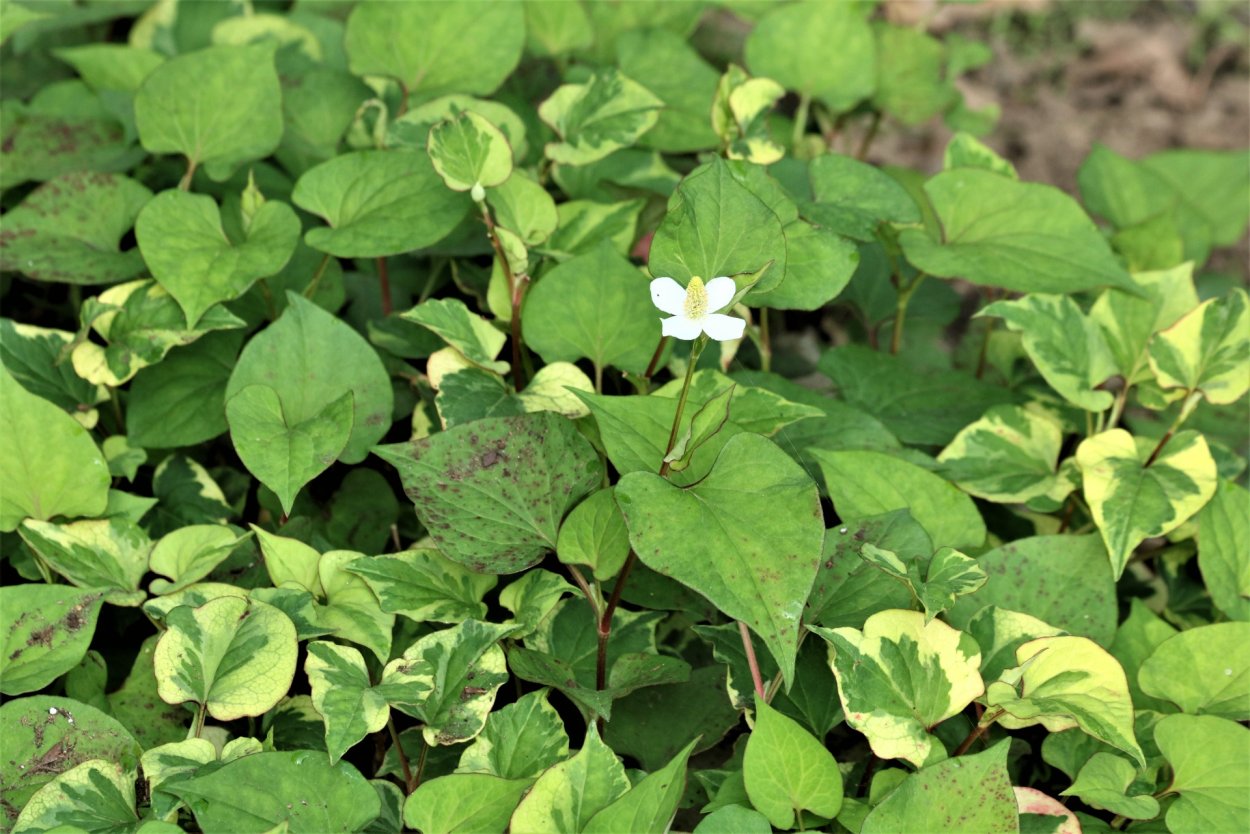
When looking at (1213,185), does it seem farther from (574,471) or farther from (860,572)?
(574,471)

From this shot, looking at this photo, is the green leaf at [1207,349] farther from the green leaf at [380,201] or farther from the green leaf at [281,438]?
the green leaf at [281,438]

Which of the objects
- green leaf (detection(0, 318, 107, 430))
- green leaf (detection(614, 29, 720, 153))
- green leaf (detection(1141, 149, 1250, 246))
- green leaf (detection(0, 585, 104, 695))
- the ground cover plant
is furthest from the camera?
green leaf (detection(1141, 149, 1250, 246))

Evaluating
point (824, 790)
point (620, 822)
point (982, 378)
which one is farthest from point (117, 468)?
point (982, 378)

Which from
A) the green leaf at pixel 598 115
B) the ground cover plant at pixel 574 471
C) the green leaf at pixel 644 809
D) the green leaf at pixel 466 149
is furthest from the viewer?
the green leaf at pixel 598 115

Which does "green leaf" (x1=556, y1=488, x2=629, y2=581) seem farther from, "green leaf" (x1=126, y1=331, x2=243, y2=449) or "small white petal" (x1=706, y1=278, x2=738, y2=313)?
"green leaf" (x1=126, y1=331, x2=243, y2=449)

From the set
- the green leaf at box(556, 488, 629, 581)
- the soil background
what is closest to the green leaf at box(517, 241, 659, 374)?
the green leaf at box(556, 488, 629, 581)

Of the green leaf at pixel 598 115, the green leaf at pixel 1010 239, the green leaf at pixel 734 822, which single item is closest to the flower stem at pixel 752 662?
the green leaf at pixel 734 822

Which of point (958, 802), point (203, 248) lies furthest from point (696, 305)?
point (203, 248)
